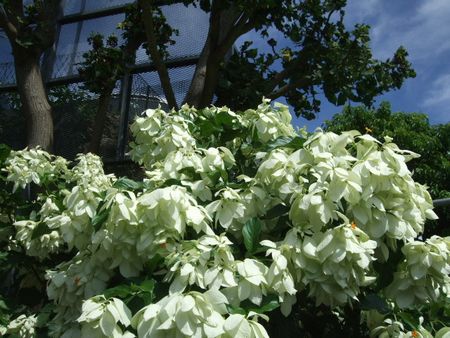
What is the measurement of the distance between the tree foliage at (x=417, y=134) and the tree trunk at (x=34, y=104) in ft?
23.1

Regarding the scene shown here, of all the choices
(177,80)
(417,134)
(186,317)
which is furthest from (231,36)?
(417,134)

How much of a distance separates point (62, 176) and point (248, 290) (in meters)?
1.96

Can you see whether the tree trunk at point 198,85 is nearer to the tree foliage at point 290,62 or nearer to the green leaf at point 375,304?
the tree foliage at point 290,62

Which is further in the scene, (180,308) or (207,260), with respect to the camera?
(207,260)

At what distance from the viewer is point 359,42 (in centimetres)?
527

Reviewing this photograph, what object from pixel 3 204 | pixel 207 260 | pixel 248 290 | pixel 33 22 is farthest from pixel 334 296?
pixel 33 22

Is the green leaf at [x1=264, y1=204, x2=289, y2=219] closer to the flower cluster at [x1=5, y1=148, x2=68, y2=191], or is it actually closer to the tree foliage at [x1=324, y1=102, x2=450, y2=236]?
the flower cluster at [x1=5, y1=148, x2=68, y2=191]

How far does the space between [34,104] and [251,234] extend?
10.1 ft

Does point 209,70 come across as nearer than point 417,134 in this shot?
Answer: Yes

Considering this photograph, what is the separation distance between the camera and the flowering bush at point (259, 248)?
1662 millimetres

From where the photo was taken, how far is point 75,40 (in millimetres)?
6449

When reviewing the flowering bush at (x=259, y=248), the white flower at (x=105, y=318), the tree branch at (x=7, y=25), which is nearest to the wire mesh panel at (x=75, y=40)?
the tree branch at (x=7, y=25)

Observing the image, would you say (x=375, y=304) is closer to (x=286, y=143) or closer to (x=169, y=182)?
(x=286, y=143)

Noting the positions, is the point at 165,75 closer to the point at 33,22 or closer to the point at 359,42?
the point at 33,22
